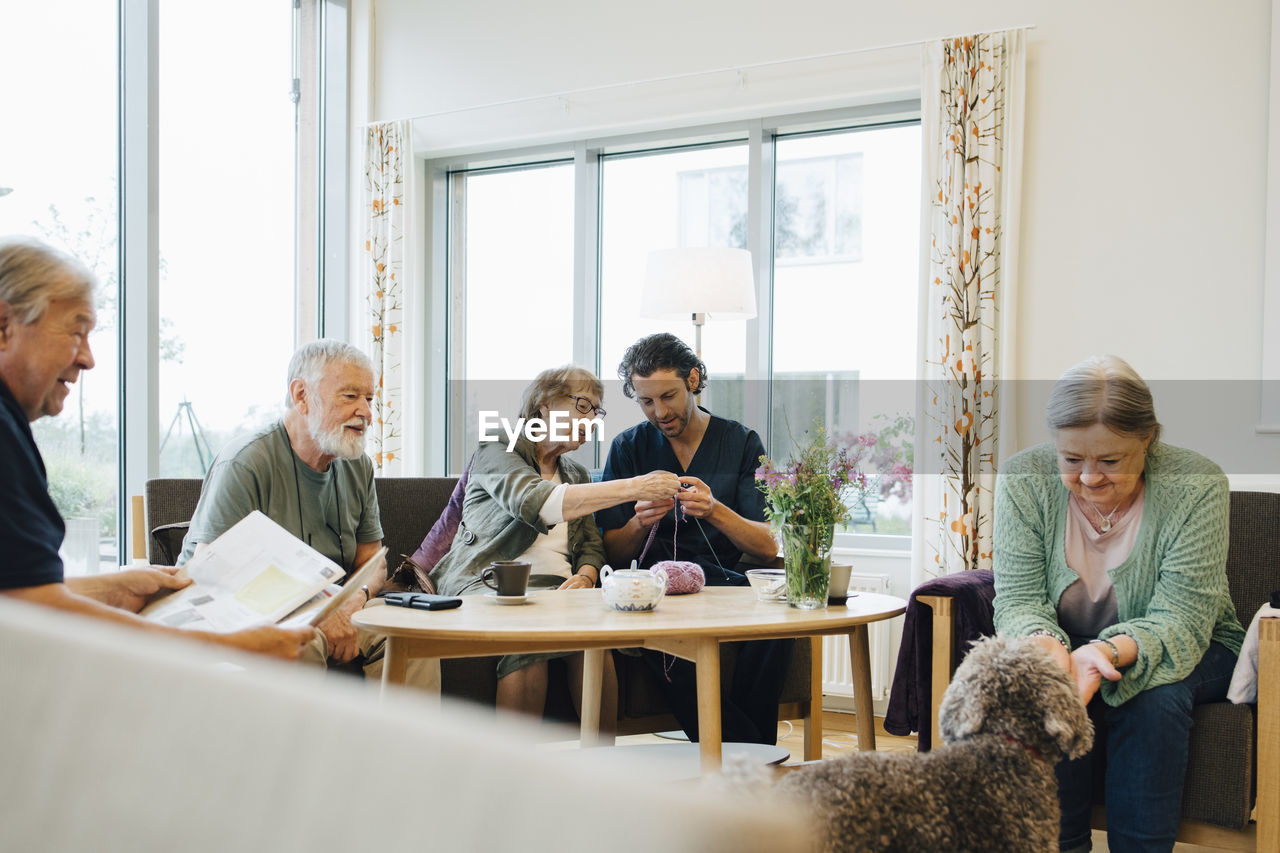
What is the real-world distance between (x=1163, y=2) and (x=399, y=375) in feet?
11.0

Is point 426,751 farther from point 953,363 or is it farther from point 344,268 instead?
point 344,268

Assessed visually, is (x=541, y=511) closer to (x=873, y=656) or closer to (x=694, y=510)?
(x=694, y=510)

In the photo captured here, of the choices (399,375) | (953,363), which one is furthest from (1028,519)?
(399,375)

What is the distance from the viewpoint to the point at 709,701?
1850mm

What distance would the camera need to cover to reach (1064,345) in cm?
343

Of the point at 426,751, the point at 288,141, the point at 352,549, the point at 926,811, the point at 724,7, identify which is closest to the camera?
the point at 426,751

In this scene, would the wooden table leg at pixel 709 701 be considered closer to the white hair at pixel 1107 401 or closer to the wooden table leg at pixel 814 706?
the wooden table leg at pixel 814 706

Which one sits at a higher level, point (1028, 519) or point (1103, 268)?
point (1103, 268)

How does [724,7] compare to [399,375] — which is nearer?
[724,7]

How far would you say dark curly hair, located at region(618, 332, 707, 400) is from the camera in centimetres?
280

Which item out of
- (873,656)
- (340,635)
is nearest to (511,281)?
(873,656)

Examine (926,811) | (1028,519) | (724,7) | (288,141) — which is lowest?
(926,811)

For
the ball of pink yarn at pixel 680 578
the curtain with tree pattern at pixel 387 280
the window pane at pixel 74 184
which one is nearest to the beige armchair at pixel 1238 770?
the ball of pink yarn at pixel 680 578

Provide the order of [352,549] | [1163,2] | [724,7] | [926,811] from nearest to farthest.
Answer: [926,811], [352,549], [1163,2], [724,7]
